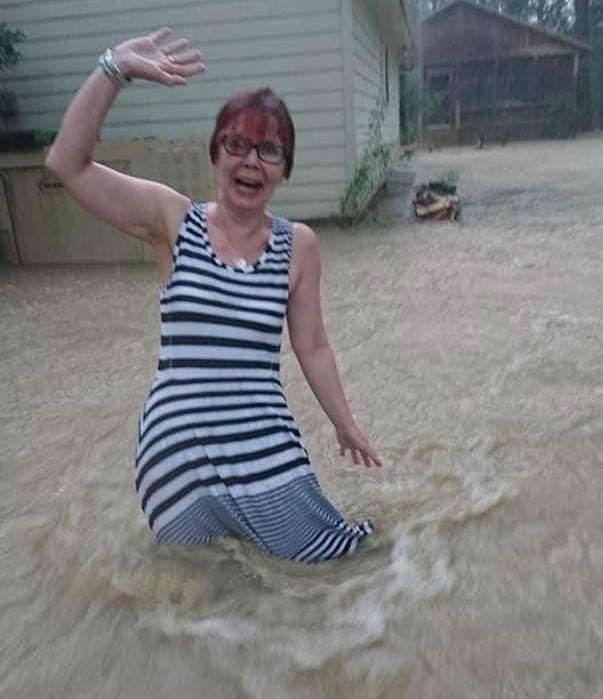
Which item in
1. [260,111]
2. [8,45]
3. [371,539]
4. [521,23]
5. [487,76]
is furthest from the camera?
[487,76]

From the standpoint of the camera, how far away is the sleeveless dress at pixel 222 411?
5.88 ft

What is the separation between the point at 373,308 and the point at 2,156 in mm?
4047

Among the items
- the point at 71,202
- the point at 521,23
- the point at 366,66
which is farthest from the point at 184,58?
the point at 521,23

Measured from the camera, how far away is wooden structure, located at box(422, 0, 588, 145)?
25422mm

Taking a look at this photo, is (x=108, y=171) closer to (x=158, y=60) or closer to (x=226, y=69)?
(x=158, y=60)

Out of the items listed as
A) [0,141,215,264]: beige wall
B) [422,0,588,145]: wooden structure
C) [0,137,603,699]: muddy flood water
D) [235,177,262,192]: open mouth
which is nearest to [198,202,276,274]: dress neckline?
[235,177,262,192]: open mouth

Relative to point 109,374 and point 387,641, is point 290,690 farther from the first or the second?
point 109,374

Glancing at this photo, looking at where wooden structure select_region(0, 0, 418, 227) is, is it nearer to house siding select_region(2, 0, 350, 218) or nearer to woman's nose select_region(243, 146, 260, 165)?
house siding select_region(2, 0, 350, 218)

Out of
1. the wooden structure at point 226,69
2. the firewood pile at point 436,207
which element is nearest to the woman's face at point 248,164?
the wooden structure at point 226,69

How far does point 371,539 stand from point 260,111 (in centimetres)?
137

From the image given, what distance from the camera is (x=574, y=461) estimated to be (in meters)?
2.79

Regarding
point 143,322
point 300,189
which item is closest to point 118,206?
point 143,322

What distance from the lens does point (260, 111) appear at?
173cm

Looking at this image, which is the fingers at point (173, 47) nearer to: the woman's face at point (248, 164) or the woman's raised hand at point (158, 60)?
the woman's raised hand at point (158, 60)
